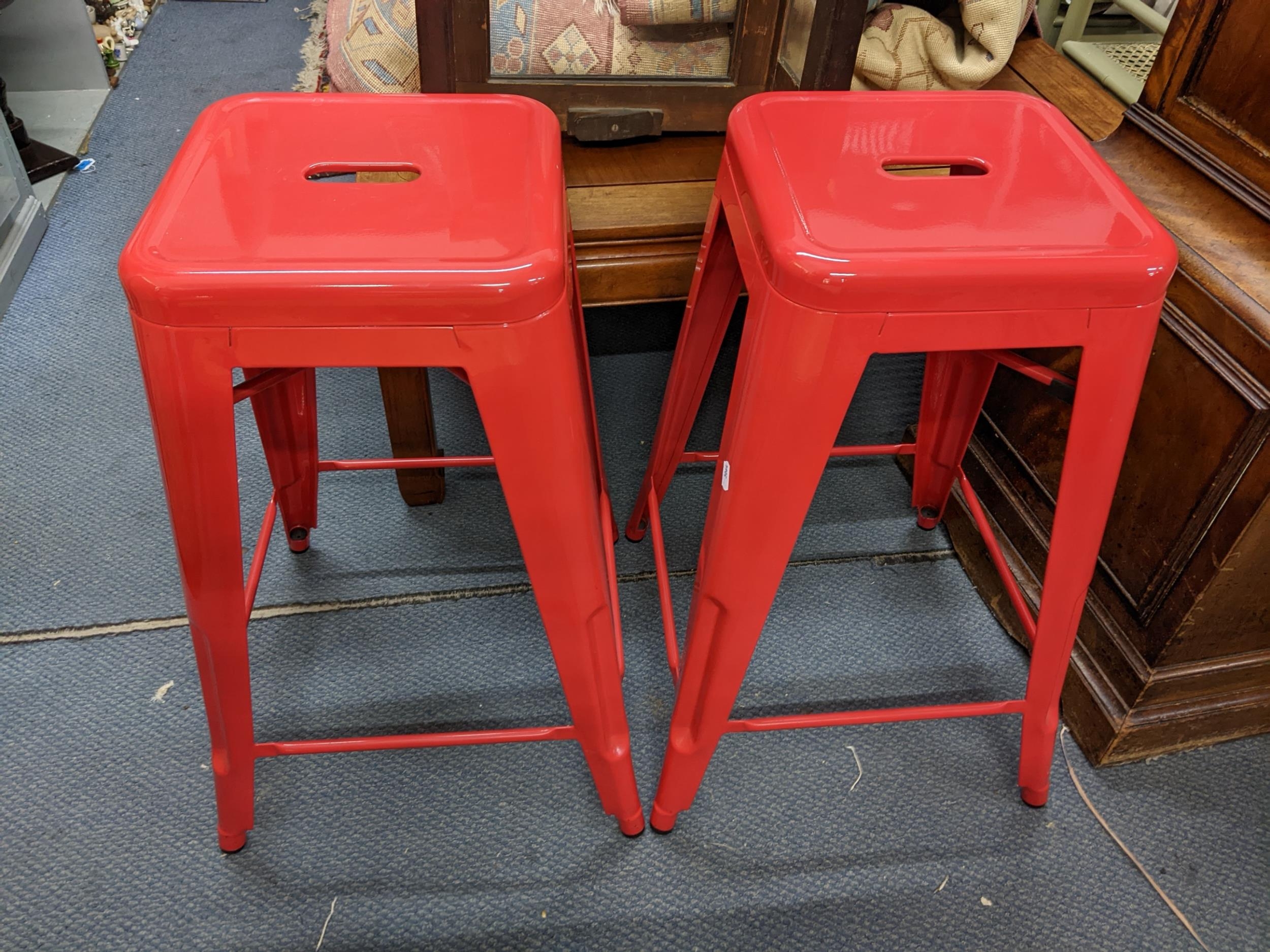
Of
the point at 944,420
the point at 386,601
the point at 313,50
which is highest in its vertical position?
the point at 944,420

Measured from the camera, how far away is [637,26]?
117 centimetres

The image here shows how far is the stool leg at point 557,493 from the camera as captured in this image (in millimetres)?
691

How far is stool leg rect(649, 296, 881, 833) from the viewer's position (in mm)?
694

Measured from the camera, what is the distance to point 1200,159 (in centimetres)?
99

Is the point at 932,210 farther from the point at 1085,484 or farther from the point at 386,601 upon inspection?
the point at 386,601

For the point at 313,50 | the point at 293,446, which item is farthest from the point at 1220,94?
the point at 313,50

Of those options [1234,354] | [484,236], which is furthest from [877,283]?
[1234,354]

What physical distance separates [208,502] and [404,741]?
34cm

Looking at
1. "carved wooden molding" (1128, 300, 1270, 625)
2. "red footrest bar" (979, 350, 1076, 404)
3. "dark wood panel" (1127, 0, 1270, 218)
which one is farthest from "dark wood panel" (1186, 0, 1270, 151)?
"red footrest bar" (979, 350, 1076, 404)

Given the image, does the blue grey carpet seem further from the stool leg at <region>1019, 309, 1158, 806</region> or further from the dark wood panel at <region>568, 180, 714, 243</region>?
the dark wood panel at <region>568, 180, 714, 243</region>

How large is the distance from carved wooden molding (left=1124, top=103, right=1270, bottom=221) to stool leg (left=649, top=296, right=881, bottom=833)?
0.54 m

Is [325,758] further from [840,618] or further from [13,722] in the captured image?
[840,618]

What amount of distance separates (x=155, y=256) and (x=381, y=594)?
0.75 metres

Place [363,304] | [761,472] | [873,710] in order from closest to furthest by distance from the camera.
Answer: [363,304] < [761,472] < [873,710]
